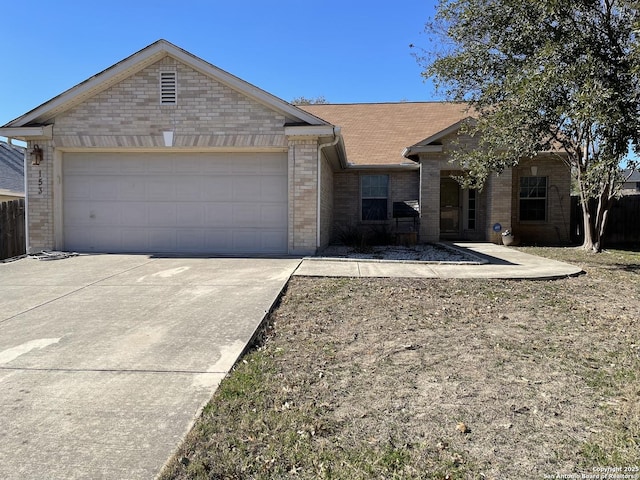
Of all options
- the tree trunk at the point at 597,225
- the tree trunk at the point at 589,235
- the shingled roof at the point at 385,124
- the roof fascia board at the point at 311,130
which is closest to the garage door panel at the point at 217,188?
the roof fascia board at the point at 311,130

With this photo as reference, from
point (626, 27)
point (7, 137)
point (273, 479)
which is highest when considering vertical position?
point (626, 27)

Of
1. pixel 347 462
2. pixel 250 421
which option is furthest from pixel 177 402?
pixel 347 462

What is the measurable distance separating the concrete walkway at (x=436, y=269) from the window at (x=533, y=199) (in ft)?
19.3

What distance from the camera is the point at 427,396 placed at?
3180 mm

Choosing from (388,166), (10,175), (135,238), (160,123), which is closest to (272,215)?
(160,123)

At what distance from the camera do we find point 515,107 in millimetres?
8742

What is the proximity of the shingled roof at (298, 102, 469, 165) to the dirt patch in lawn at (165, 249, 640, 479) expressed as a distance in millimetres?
10751

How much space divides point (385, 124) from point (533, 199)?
22.2ft

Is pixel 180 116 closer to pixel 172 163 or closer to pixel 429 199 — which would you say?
pixel 172 163

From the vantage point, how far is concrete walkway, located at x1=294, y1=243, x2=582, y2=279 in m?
7.63

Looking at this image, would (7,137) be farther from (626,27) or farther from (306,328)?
(626,27)

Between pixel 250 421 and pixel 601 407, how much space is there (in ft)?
8.05

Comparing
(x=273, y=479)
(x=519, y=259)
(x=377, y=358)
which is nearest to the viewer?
(x=273, y=479)

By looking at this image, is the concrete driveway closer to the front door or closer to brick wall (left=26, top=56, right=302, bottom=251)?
brick wall (left=26, top=56, right=302, bottom=251)
